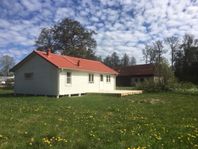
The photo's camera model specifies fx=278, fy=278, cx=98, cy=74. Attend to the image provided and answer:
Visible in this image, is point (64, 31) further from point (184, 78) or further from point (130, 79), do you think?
point (184, 78)

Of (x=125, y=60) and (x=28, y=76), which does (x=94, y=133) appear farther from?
(x=125, y=60)

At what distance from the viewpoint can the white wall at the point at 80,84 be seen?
26.1m

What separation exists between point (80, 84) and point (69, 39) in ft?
101

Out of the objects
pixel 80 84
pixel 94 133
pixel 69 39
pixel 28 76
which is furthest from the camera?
pixel 69 39

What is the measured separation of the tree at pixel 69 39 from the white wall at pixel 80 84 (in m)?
24.1

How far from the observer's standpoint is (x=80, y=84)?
2894cm

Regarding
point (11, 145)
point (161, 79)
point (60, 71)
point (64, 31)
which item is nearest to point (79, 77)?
point (60, 71)

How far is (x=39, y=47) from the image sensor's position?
59.3 meters

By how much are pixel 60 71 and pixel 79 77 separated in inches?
141

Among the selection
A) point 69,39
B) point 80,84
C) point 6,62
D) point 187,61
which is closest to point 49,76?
point 80,84

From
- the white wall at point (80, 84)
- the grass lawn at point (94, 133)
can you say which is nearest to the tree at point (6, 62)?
the white wall at point (80, 84)

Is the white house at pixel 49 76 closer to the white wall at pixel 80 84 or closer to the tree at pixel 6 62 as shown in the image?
the white wall at pixel 80 84

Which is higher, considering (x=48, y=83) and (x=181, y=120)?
(x=48, y=83)

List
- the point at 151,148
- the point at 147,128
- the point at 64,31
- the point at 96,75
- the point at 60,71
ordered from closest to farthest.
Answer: the point at 151,148 → the point at 147,128 → the point at 60,71 → the point at 96,75 → the point at 64,31
